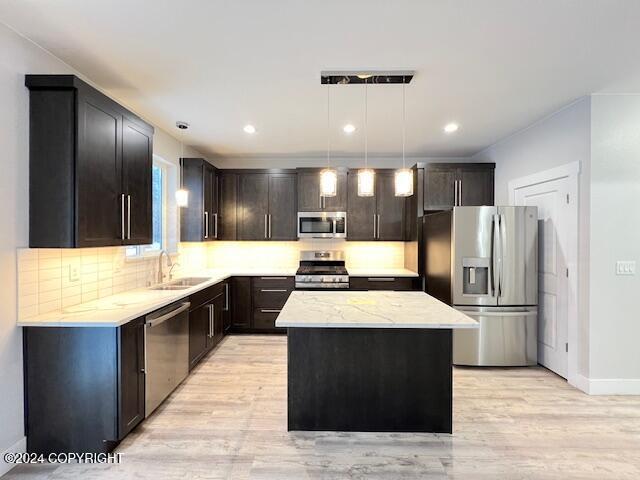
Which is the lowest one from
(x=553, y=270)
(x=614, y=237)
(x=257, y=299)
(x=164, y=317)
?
(x=257, y=299)

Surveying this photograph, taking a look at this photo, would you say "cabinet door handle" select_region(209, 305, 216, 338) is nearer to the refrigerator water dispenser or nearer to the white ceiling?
the white ceiling

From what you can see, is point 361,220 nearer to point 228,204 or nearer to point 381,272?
point 381,272

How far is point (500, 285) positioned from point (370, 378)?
202cm

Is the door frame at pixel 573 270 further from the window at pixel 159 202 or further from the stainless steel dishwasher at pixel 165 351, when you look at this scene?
the window at pixel 159 202

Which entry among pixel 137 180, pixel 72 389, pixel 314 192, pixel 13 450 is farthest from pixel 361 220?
pixel 13 450

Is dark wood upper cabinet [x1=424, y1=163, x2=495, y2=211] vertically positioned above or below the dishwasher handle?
above

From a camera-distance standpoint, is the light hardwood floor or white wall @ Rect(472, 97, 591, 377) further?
white wall @ Rect(472, 97, 591, 377)

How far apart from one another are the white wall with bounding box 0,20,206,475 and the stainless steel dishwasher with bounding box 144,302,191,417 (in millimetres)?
707

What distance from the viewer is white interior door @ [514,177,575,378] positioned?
3.38 metres

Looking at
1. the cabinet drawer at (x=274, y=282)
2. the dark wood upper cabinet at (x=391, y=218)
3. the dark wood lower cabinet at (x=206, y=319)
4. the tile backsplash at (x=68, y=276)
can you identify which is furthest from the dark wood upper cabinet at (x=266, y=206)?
the tile backsplash at (x=68, y=276)

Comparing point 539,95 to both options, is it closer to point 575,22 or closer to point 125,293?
point 575,22

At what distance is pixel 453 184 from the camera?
4.79m

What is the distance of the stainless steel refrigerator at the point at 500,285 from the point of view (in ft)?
12.1

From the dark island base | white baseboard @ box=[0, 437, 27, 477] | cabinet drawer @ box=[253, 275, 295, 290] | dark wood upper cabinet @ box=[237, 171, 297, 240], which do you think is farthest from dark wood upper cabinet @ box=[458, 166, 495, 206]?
white baseboard @ box=[0, 437, 27, 477]
